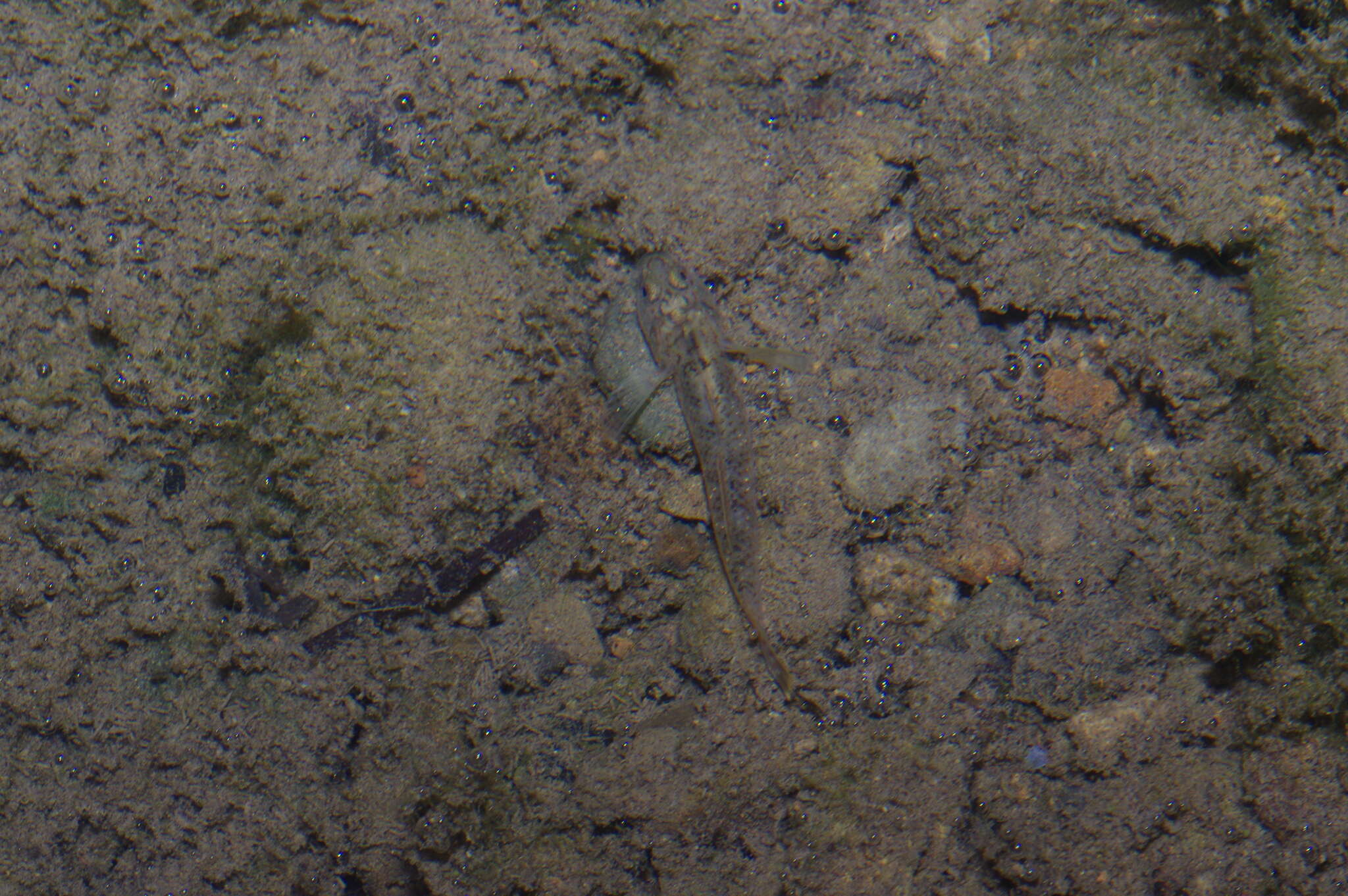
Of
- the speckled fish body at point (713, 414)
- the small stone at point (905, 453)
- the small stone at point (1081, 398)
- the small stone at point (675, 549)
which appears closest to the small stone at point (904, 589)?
the small stone at point (905, 453)

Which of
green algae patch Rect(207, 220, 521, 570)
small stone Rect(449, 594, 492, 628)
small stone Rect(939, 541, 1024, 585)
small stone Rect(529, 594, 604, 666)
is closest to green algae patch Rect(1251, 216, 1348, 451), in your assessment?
small stone Rect(939, 541, 1024, 585)

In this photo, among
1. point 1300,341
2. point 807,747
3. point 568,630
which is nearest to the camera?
point 1300,341

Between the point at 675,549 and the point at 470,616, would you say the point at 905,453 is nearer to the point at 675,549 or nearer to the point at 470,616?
the point at 675,549

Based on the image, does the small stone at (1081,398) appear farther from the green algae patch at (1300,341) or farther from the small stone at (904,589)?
the small stone at (904,589)

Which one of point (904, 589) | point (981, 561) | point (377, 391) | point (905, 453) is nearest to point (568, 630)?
point (377, 391)

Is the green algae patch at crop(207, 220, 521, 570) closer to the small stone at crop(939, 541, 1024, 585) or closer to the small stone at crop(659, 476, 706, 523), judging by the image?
the small stone at crop(659, 476, 706, 523)

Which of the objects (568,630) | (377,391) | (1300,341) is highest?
(1300,341)

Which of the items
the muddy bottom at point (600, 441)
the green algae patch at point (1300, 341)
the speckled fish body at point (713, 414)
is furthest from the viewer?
the speckled fish body at point (713, 414)

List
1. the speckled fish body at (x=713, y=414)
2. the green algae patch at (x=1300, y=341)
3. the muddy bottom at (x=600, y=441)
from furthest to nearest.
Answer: the speckled fish body at (x=713, y=414) < the muddy bottom at (x=600, y=441) < the green algae patch at (x=1300, y=341)

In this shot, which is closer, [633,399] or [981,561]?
[981,561]

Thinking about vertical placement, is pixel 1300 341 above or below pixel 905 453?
above
